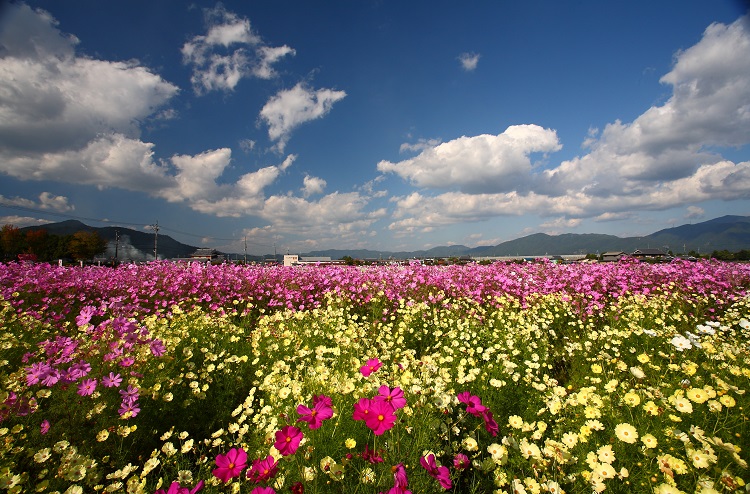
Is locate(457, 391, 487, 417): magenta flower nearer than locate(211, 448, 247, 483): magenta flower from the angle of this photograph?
No

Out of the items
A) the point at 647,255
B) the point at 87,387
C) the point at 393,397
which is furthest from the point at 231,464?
the point at 647,255

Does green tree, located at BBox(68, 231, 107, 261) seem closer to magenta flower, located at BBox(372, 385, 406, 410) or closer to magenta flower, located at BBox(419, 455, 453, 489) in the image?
magenta flower, located at BBox(372, 385, 406, 410)

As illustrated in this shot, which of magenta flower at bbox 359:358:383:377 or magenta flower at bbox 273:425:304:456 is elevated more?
magenta flower at bbox 359:358:383:377

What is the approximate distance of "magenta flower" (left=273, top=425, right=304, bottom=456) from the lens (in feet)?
4.78

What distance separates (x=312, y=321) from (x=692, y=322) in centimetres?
703

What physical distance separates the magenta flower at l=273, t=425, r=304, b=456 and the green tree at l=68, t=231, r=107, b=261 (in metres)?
98.5

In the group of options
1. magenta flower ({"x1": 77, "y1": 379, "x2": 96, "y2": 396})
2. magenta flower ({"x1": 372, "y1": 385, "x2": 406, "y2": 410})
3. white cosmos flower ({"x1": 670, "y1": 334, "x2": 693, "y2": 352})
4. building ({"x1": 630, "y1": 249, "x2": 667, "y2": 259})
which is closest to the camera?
magenta flower ({"x1": 372, "y1": 385, "x2": 406, "y2": 410})

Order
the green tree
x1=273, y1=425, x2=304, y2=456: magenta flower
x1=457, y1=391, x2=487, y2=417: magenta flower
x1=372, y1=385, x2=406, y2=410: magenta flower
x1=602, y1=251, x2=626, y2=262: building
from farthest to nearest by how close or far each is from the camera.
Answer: the green tree < x1=602, y1=251, x2=626, y2=262: building < x1=457, y1=391, x2=487, y2=417: magenta flower < x1=372, y1=385, x2=406, y2=410: magenta flower < x1=273, y1=425, x2=304, y2=456: magenta flower

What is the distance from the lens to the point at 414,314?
6250mm

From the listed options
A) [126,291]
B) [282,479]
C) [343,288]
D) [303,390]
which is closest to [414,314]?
[343,288]

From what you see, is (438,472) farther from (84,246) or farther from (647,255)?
(84,246)

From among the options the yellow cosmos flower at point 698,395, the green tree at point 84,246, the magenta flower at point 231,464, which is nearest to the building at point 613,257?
the yellow cosmos flower at point 698,395

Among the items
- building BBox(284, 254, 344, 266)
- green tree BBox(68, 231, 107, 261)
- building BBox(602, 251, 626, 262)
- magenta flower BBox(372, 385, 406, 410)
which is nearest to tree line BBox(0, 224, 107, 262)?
green tree BBox(68, 231, 107, 261)

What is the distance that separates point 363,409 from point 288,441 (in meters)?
0.36
